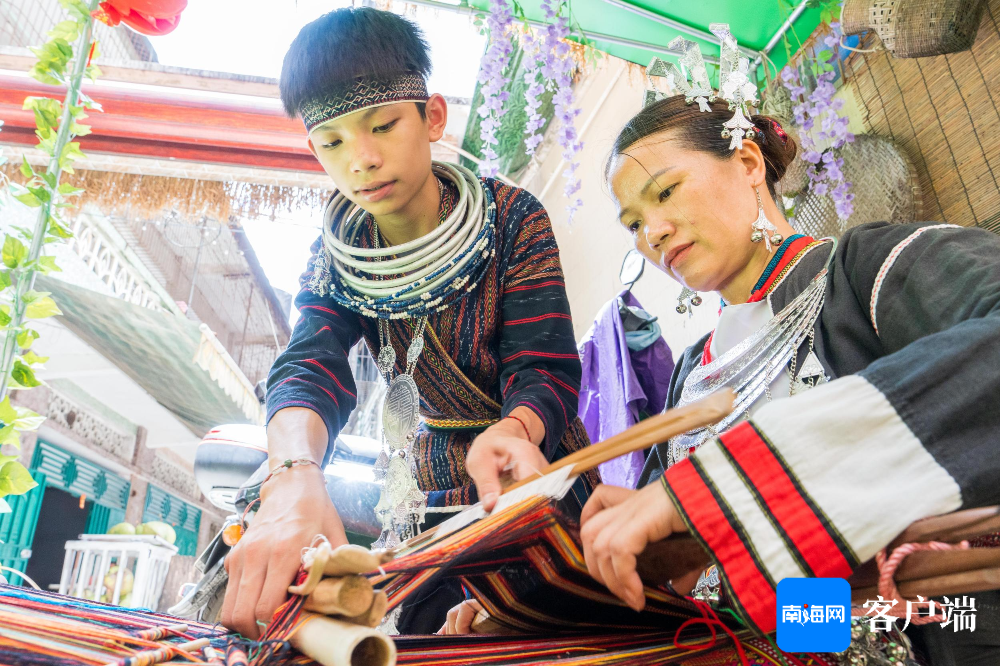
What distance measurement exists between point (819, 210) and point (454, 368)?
1611mm

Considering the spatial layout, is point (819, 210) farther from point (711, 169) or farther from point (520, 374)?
point (520, 374)

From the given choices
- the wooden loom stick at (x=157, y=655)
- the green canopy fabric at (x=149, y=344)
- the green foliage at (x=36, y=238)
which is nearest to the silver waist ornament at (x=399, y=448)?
the green foliage at (x=36, y=238)

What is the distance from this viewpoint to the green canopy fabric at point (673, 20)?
2.61 m

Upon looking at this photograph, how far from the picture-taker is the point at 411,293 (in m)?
1.53

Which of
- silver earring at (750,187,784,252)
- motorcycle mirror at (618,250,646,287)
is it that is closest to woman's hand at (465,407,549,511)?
silver earring at (750,187,784,252)

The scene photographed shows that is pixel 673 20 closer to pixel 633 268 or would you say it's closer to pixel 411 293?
pixel 633 268

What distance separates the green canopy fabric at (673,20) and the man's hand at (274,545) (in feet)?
7.45

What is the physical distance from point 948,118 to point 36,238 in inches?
93.9

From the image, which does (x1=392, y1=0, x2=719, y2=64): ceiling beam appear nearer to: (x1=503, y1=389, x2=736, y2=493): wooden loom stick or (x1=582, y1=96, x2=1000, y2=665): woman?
(x1=582, y1=96, x2=1000, y2=665): woman

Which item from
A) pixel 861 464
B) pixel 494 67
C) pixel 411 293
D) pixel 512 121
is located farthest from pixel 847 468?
pixel 512 121

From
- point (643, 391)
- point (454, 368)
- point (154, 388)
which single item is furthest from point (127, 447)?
point (454, 368)

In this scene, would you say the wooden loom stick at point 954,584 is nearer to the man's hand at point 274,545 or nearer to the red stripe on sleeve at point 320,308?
the man's hand at point 274,545

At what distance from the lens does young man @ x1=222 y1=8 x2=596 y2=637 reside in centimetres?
144

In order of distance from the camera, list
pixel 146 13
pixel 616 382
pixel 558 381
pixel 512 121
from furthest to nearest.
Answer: pixel 512 121 → pixel 616 382 → pixel 146 13 → pixel 558 381
